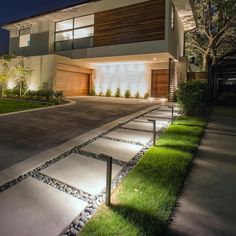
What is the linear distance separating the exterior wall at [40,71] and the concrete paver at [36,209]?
14854 mm

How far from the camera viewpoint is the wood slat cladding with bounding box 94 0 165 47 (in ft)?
48.1

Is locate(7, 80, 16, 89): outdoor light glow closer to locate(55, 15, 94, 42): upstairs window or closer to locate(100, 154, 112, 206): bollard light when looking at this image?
locate(55, 15, 94, 42): upstairs window

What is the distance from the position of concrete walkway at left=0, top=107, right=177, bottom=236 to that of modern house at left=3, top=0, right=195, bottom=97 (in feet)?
36.5

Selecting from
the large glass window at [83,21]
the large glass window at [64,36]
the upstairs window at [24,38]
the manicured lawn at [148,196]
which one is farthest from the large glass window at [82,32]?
the manicured lawn at [148,196]

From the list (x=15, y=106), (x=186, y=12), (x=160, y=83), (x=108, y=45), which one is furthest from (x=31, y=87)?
(x=186, y=12)

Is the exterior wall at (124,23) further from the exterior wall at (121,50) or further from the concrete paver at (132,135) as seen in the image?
the concrete paver at (132,135)

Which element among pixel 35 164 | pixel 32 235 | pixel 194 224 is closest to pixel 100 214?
pixel 32 235

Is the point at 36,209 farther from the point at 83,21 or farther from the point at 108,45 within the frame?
the point at 83,21

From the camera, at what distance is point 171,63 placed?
17484mm

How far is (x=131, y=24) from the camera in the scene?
15.6 meters

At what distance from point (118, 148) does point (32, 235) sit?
3.15 metres

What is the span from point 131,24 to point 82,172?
45.0 feet

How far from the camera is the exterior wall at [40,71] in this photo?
1723cm

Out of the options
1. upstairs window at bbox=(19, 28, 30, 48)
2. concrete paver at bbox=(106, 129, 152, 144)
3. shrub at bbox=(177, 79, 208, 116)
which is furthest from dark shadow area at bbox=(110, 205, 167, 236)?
upstairs window at bbox=(19, 28, 30, 48)
